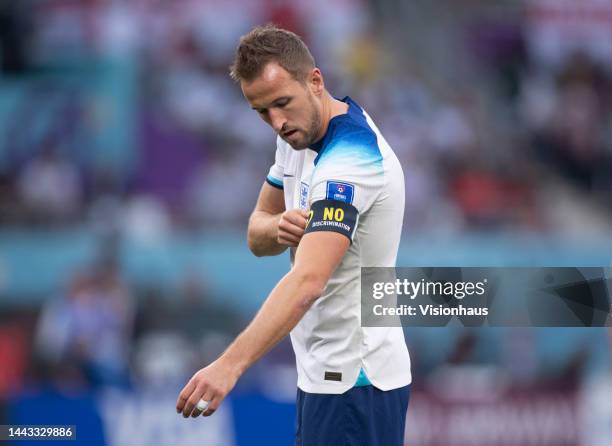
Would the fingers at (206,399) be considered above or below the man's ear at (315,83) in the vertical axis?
below

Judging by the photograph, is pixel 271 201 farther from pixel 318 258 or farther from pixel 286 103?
pixel 318 258

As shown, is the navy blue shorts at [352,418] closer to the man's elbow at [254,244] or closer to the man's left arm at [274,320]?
the man's left arm at [274,320]

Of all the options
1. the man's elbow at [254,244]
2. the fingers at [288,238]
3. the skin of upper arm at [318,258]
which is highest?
the man's elbow at [254,244]

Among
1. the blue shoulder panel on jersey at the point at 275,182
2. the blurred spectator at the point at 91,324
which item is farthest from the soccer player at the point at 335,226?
the blurred spectator at the point at 91,324

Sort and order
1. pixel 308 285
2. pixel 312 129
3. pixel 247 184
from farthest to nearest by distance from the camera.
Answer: pixel 247 184 → pixel 312 129 → pixel 308 285

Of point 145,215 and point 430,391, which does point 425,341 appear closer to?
point 430,391

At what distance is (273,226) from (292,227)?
485mm

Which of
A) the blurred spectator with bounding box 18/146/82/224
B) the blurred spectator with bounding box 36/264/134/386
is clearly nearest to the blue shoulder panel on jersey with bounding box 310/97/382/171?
the blurred spectator with bounding box 36/264/134/386

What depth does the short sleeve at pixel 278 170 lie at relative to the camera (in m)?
4.07

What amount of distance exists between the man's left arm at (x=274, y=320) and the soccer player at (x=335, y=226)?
0.02m

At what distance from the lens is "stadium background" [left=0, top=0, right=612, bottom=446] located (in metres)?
8.34

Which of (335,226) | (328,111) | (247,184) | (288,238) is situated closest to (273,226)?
(288,238)

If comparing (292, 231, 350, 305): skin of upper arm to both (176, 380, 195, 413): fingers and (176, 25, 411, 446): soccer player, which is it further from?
(176, 380, 195, 413): fingers

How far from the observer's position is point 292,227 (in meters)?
3.60
